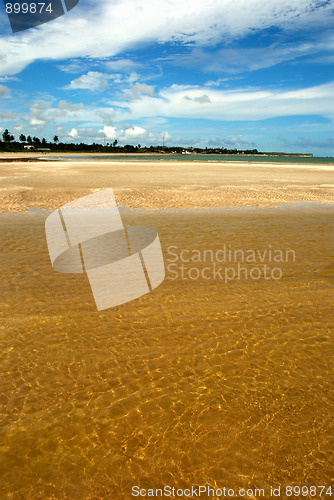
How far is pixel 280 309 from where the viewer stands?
6.62m

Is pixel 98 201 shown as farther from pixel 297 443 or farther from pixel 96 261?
pixel 297 443

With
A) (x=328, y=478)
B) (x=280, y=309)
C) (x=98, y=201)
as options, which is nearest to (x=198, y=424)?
(x=328, y=478)

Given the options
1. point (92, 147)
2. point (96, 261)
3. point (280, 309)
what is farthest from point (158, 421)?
point (92, 147)

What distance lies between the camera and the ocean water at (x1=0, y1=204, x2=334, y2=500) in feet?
11.2

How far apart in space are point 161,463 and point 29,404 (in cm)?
182

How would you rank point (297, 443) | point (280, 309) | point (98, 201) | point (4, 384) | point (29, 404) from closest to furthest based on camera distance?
point (297, 443)
point (29, 404)
point (4, 384)
point (280, 309)
point (98, 201)

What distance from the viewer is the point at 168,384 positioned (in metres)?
4.57

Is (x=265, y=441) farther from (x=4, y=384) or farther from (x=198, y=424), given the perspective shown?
(x=4, y=384)

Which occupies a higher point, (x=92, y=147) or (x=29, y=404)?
(x=92, y=147)

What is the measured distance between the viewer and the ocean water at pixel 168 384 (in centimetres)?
341

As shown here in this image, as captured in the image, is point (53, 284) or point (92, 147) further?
point (92, 147)

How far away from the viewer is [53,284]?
7.79 m

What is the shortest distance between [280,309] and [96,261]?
16.7ft

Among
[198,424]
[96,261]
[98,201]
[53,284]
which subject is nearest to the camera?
[198,424]
